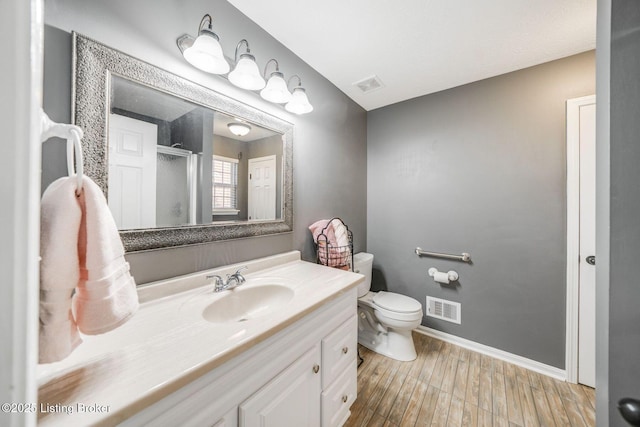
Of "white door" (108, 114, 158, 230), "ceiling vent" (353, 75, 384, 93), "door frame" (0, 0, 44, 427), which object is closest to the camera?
"door frame" (0, 0, 44, 427)

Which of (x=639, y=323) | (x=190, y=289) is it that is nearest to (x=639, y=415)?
(x=639, y=323)

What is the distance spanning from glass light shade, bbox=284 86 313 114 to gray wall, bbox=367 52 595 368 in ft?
3.71

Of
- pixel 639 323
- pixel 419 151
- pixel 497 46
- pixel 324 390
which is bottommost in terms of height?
pixel 324 390

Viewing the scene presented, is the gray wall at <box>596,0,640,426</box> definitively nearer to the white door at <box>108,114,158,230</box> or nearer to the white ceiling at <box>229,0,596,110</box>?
the white ceiling at <box>229,0,596,110</box>

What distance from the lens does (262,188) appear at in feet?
4.54

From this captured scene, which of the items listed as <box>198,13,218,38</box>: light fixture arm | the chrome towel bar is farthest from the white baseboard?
<box>198,13,218,38</box>: light fixture arm

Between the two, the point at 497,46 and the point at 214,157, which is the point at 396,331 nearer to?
the point at 214,157

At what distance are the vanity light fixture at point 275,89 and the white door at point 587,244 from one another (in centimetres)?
196

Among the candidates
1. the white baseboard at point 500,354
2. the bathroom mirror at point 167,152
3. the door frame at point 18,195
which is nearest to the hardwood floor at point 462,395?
the white baseboard at point 500,354

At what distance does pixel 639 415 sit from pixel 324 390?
940mm

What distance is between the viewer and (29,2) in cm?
21

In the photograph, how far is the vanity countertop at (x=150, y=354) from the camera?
0.44m

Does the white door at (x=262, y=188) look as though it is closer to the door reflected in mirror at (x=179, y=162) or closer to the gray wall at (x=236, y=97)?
the door reflected in mirror at (x=179, y=162)

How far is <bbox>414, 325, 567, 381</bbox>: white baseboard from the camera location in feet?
5.12
